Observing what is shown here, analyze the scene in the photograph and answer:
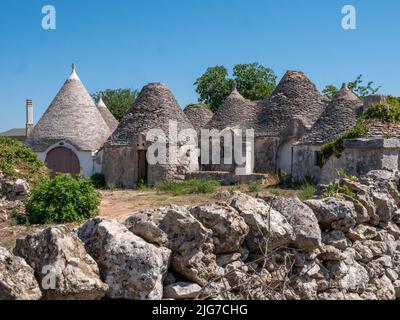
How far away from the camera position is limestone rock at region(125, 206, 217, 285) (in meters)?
3.40

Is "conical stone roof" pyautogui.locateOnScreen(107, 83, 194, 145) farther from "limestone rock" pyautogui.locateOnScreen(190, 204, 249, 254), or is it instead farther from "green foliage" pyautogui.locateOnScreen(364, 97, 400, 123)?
"limestone rock" pyautogui.locateOnScreen(190, 204, 249, 254)

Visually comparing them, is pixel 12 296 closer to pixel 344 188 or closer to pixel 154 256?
pixel 154 256

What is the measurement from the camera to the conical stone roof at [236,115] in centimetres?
2592

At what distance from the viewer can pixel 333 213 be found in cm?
470

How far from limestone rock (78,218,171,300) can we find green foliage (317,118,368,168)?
498 inches

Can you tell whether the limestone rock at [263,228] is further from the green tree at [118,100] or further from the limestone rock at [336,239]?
the green tree at [118,100]

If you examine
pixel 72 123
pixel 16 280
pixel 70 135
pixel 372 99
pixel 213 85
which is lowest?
pixel 16 280

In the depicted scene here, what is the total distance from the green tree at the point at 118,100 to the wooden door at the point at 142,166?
2666 cm

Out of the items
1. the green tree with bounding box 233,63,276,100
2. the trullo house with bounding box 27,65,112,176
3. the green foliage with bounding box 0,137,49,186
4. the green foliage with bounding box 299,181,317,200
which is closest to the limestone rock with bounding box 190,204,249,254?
the green foliage with bounding box 299,181,317,200

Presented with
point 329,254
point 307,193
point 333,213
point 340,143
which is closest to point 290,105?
point 340,143

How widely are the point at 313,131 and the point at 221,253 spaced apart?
1769 centimetres

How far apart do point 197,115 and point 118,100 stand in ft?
76.8

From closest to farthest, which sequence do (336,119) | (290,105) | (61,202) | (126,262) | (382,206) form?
(126,262), (382,206), (61,202), (336,119), (290,105)

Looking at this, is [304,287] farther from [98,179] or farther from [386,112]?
[98,179]
